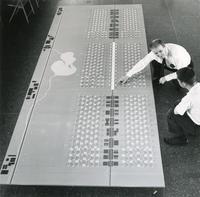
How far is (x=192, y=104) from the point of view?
8.14ft

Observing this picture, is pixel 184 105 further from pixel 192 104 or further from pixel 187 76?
pixel 187 76

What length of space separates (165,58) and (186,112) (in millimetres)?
705

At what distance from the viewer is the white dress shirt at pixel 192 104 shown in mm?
2400

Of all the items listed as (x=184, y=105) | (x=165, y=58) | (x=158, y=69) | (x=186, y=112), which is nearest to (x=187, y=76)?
(x=184, y=105)

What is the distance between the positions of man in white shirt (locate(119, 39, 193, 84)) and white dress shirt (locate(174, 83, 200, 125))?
1.56 ft

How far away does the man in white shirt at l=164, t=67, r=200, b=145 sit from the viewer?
2404 mm

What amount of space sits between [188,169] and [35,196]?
1.40 m

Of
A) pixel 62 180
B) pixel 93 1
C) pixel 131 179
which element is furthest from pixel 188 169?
pixel 93 1

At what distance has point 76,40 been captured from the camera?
Answer: 3.12 metres

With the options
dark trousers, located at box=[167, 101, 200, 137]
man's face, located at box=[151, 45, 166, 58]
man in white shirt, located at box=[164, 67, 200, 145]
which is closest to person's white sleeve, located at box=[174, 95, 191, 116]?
man in white shirt, located at box=[164, 67, 200, 145]

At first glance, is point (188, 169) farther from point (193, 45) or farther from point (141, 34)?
point (193, 45)

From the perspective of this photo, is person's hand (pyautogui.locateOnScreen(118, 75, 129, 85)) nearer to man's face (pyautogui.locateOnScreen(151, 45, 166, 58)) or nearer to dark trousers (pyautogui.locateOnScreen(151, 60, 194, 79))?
man's face (pyautogui.locateOnScreen(151, 45, 166, 58))

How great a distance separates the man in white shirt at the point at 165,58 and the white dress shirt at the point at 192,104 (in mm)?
477

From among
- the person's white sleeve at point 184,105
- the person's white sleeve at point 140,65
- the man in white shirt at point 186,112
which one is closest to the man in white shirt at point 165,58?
the person's white sleeve at point 140,65
